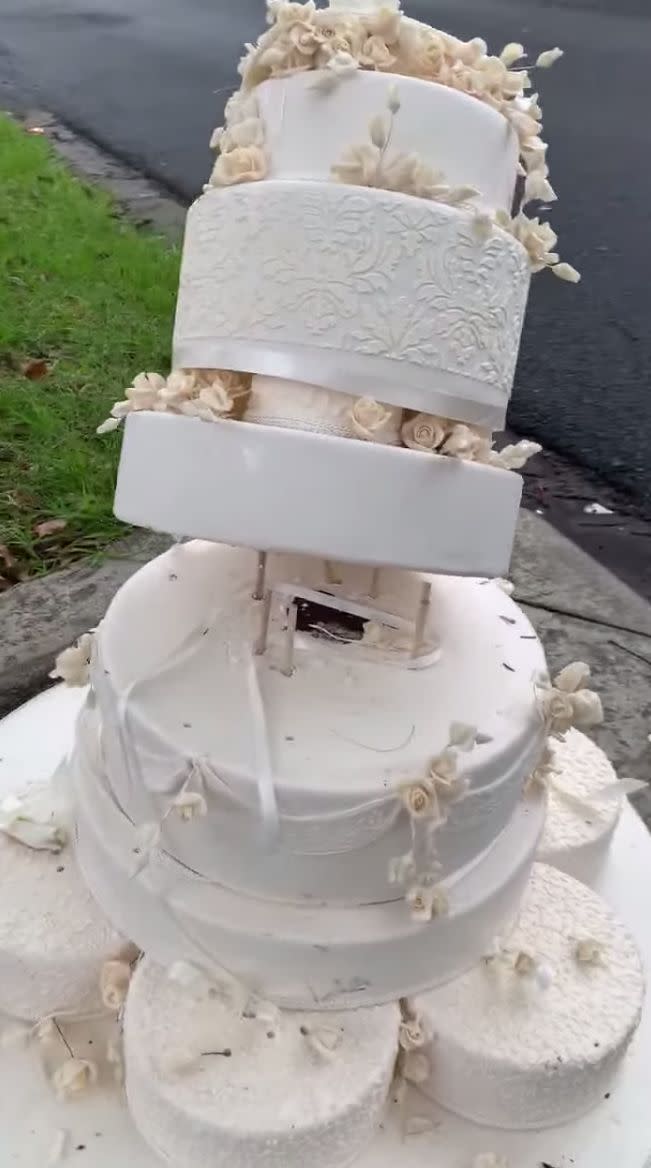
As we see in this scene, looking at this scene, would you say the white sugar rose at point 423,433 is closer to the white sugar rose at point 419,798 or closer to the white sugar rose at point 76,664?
the white sugar rose at point 419,798

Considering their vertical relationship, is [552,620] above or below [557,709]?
below

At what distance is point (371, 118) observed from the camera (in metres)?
1.20

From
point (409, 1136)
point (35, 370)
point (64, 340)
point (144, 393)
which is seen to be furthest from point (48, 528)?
point (409, 1136)

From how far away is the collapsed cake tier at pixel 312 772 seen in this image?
1.24 meters

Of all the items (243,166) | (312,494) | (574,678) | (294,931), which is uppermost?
(243,166)

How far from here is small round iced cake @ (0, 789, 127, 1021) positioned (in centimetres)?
139

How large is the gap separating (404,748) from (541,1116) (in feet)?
1.74

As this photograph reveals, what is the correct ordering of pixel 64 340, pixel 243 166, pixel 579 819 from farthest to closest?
pixel 64 340 → pixel 579 819 → pixel 243 166

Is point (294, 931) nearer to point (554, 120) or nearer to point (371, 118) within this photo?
point (371, 118)

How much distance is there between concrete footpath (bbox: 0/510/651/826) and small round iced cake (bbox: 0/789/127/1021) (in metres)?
0.87

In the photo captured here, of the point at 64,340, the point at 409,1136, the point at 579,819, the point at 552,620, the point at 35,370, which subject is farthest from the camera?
the point at 64,340

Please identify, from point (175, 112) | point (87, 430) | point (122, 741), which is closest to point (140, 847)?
point (122, 741)

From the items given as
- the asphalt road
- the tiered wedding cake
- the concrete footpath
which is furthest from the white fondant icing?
the asphalt road

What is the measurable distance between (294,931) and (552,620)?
1.54 metres
